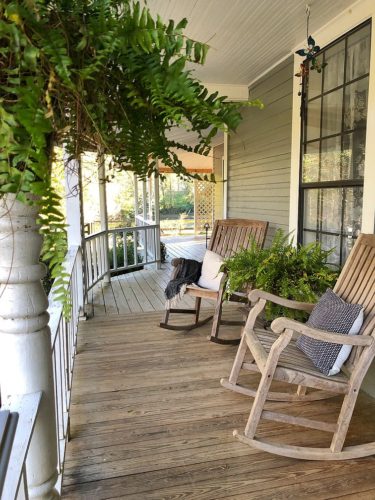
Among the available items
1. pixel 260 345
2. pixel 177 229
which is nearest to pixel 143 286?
pixel 260 345

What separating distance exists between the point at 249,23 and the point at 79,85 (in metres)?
2.86

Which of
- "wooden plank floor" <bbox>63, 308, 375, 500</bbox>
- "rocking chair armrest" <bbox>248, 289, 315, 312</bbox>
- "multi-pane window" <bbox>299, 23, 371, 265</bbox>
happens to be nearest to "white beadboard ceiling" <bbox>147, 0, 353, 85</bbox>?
"multi-pane window" <bbox>299, 23, 371, 265</bbox>

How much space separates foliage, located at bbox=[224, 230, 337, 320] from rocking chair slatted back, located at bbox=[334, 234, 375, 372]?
0.21 metres

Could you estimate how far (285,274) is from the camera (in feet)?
8.85

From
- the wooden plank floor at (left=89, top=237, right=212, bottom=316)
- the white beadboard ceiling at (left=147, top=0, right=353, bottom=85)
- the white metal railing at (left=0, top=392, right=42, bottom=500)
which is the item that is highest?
the white beadboard ceiling at (left=147, top=0, right=353, bottom=85)

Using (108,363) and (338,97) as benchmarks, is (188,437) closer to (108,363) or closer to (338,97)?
(108,363)

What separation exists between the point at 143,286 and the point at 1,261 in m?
4.50

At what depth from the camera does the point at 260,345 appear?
2.12 m

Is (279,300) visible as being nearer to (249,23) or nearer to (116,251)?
(249,23)

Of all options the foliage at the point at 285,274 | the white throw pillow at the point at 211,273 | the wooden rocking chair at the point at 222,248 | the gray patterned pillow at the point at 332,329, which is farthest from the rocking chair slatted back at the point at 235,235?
the gray patterned pillow at the point at 332,329

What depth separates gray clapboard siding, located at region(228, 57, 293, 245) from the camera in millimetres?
3773

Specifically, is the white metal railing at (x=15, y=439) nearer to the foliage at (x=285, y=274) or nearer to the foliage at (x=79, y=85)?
the foliage at (x=79, y=85)

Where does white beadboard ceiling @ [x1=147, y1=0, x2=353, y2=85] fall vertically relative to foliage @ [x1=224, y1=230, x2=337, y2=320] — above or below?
Result: above

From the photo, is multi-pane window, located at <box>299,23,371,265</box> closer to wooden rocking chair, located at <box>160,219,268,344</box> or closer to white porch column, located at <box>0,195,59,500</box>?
wooden rocking chair, located at <box>160,219,268,344</box>
